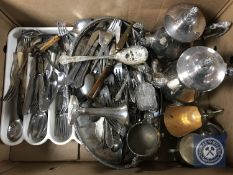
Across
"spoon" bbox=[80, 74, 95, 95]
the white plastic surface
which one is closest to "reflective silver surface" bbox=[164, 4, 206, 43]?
"spoon" bbox=[80, 74, 95, 95]

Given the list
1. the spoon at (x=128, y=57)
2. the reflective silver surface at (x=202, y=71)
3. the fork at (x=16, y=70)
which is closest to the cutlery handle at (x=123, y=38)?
the spoon at (x=128, y=57)

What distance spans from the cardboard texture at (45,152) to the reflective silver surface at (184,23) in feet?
1.36

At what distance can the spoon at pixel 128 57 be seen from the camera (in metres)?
0.72

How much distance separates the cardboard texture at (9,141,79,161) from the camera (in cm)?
83

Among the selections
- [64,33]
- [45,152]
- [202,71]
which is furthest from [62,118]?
[202,71]

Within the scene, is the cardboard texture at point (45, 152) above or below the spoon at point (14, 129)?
below

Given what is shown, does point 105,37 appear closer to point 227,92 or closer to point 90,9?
point 90,9

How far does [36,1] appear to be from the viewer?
0.74 metres

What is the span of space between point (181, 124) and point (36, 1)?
0.49 meters

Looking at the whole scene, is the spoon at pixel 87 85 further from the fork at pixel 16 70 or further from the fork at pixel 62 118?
the fork at pixel 16 70

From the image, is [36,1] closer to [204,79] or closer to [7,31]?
[7,31]

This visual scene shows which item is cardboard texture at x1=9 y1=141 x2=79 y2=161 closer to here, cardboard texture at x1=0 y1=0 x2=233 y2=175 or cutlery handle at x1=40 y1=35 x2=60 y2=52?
cardboard texture at x1=0 y1=0 x2=233 y2=175

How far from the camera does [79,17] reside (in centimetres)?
81

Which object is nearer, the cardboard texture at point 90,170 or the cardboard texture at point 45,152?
the cardboard texture at point 90,170
